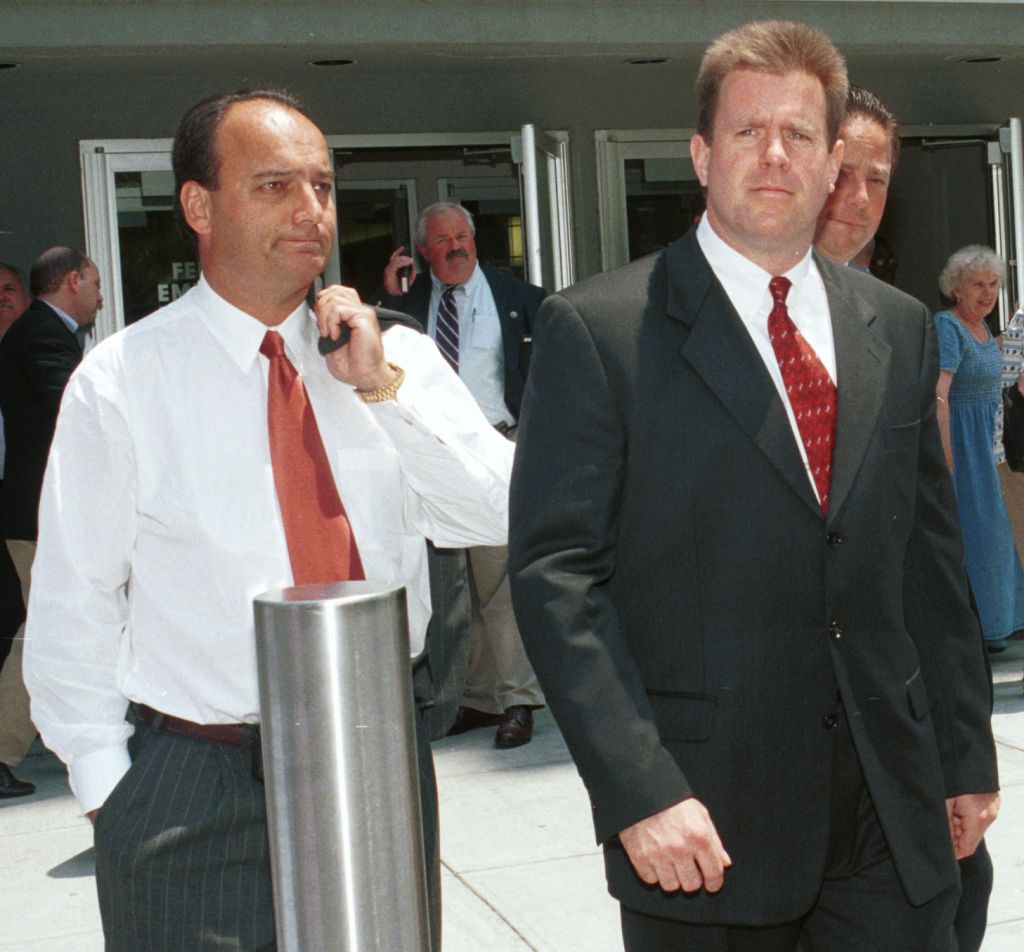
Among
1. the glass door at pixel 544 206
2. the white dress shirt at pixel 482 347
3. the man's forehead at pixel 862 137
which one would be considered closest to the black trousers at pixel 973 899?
the man's forehead at pixel 862 137

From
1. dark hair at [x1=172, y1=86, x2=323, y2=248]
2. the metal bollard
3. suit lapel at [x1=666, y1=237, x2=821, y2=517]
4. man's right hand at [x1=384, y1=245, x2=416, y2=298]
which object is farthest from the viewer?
man's right hand at [x1=384, y1=245, x2=416, y2=298]

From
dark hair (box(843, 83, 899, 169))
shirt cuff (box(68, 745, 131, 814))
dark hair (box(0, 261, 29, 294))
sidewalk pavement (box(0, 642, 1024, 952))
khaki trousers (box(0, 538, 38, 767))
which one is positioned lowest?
sidewalk pavement (box(0, 642, 1024, 952))

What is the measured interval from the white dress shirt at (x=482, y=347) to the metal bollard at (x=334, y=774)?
17.7 feet

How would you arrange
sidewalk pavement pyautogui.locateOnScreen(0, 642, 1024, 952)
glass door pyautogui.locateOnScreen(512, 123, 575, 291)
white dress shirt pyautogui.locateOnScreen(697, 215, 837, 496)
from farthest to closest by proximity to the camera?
1. glass door pyautogui.locateOnScreen(512, 123, 575, 291)
2. sidewalk pavement pyautogui.locateOnScreen(0, 642, 1024, 952)
3. white dress shirt pyautogui.locateOnScreen(697, 215, 837, 496)

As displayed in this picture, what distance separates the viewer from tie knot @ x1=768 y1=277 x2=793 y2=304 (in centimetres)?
238

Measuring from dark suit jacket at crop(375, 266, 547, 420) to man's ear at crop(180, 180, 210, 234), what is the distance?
14.9 ft

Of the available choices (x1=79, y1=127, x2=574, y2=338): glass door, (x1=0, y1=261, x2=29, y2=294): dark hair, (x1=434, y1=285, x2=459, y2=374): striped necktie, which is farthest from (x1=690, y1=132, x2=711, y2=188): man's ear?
(x1=79, y1=127, x2=574, y2=338): glass door

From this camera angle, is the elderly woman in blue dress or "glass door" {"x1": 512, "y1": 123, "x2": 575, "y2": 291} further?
"glass door" {"x1": 512, "y1": 123, "x2": 575, "y2": 291}

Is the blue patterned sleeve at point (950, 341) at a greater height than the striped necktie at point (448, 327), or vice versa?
the striped necktie at point (448, 327)

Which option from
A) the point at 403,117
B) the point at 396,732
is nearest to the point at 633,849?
the point at 396,732

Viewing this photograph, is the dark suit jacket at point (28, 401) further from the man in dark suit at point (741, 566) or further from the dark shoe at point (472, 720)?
the man in dark suit at point (741, 566)

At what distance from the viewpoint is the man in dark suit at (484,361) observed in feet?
21.3

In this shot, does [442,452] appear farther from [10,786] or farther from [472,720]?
[472,720]

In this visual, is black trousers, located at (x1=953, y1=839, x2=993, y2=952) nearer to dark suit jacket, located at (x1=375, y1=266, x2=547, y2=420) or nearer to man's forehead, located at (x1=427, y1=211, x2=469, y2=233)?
dark suit jacket, located at (x1=375, y1=266, x2=547, y2=420)
